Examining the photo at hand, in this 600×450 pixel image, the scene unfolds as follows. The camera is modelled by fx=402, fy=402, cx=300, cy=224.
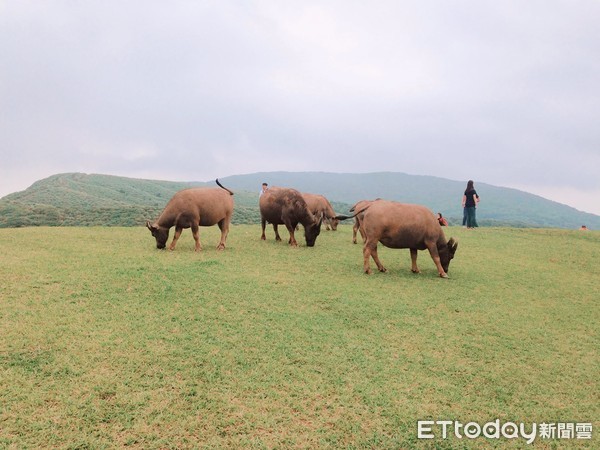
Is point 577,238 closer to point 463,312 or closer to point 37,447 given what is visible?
point 463,312

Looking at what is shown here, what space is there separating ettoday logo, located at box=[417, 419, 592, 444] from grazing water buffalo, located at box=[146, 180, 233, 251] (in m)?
9.05

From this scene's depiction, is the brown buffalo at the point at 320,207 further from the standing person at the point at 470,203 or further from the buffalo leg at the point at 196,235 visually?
the standing person at the point at 470,203

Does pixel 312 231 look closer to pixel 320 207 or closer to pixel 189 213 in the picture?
pixel 189 213

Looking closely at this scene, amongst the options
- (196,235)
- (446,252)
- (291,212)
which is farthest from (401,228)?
(196,235)

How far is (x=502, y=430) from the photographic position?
464cm

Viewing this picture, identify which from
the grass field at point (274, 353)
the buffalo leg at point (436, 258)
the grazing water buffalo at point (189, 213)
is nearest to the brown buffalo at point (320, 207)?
the grazing water buffalo at point (189, 213)

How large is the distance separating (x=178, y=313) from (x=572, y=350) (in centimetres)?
668

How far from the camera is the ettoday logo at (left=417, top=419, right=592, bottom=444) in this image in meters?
4.53

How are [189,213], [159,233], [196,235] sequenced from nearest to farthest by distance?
[189,213], [196,235], [159,233]

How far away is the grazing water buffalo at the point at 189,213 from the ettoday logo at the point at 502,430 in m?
9.05

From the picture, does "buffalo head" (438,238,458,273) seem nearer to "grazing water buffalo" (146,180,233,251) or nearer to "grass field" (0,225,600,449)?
"grass field" (0,225,600,449)

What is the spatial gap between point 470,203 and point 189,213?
622 inches

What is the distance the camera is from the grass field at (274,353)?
4387 millimetres

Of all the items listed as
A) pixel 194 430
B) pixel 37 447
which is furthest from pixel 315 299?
pixel 37 447
